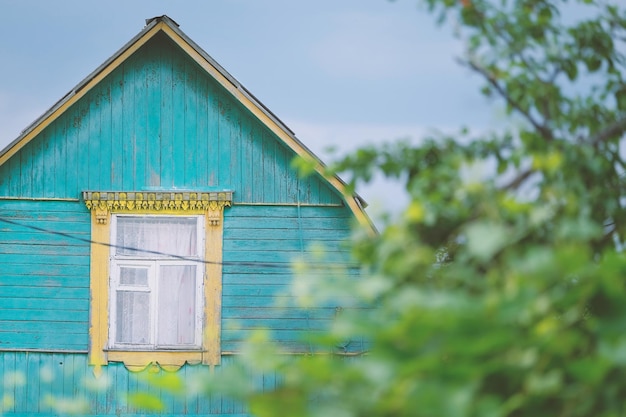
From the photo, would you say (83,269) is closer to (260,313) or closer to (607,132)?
(260,313)

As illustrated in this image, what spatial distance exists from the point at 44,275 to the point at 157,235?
47.5 inches

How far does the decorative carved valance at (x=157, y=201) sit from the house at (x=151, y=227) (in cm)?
1

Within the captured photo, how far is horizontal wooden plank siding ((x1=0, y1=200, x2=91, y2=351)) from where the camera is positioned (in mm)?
10086

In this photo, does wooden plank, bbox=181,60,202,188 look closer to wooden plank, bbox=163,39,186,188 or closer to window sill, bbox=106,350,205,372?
wooden plank, bbox=163,39,186,188

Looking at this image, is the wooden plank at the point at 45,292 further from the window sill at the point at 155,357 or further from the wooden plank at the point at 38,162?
the wooden plank at the point at 38,162

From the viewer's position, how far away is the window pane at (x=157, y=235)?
10172 millimetres

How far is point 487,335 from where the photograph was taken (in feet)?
5.68

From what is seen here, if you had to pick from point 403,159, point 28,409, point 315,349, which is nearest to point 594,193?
point 403,159

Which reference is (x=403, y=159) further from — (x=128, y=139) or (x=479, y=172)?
(x=128, y=139)

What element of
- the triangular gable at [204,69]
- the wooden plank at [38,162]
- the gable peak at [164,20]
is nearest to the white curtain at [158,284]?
the wooden plank at [38,162]

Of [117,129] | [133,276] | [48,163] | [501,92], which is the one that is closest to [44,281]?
[133,276]

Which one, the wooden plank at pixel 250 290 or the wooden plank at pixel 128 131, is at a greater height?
the wooden plank at pixel 128 131

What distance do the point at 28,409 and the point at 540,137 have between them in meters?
7.93

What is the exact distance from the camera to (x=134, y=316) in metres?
10.2
